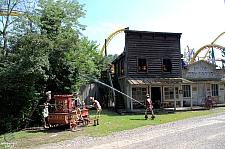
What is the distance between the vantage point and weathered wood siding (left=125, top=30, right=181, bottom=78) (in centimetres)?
1936

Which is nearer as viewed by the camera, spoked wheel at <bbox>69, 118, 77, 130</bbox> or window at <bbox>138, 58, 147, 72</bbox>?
spoked wheel at <bbox>69, 118, 77, 130</bbox>

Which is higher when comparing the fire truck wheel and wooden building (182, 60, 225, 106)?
wooden building (182, 60, 225, 106)

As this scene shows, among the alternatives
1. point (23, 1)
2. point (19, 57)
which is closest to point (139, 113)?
point (19, 57)

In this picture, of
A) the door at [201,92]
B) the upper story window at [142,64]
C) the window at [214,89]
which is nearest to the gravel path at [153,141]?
the upper story window at [142,64]

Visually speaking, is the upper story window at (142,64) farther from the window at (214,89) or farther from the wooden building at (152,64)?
the window at (214,89)

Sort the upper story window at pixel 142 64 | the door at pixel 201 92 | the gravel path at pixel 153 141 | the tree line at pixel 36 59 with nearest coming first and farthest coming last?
the gravel path at pixel 153 141
the tree line at pixel 36 59
the upper story window at pixel 142 64
the door at pixel 201 92

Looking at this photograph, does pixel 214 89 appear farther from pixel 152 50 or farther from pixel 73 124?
pixel 73 124

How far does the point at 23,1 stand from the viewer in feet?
42.9

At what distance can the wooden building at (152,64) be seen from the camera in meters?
19.3

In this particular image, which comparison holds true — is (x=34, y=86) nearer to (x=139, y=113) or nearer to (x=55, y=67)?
(x=55, y=67)

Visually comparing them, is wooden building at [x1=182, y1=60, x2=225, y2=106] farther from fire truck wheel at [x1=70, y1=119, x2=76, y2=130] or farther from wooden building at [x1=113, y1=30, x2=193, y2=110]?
fire truck wheel at [x1=70, y1=119, x2=76, y2=130]

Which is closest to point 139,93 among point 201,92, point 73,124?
point 201,92

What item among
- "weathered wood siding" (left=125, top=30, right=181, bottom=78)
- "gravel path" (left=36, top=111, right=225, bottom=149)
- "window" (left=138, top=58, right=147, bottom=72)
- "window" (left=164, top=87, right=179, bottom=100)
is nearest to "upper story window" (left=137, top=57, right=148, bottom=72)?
"window" (left=138, top=58, right=147, bottom=72)

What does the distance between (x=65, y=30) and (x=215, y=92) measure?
17123 millimetres
